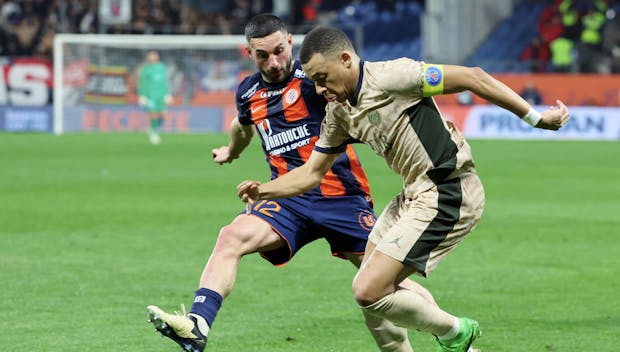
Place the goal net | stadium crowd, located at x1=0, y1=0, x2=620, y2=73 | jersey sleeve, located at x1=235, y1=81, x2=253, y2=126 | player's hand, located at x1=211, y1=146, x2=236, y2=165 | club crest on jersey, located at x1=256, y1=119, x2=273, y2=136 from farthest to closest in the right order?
stadium crowd, located at x1=0, y1=0, x2=620, y2=73
the goal net
player's hand, located at x1=211, y1=146, x2=236, y2=165
jersey sleeve, located at x1=235, y1=81, x2=253, y2=126
club crest on jersey, located at x1=256, y1=119, x2=273, y2=136

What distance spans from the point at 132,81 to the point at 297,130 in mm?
28045

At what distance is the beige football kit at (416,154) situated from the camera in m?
5.91

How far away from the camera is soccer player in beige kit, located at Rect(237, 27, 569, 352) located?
5828 millimetres

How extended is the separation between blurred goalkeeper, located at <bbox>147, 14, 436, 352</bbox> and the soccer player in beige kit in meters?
0.55

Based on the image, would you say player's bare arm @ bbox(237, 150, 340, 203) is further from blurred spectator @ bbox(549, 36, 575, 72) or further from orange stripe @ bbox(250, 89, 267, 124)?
blurred spectator @ bbox(549, 36, 575, 72)

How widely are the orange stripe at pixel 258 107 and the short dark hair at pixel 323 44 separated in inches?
56.1

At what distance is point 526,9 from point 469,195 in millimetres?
34810

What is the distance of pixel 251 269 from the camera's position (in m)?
10.8

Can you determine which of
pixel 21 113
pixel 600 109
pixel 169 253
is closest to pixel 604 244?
pixel 169 253

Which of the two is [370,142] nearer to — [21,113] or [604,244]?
[604,244]

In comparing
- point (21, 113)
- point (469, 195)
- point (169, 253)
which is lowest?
point (21, 113)

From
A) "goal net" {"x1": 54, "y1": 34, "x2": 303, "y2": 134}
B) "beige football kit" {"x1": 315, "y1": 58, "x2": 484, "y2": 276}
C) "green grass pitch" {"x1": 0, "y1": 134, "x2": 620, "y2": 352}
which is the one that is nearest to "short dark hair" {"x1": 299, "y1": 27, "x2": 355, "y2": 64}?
"beige football kit" {"x1": 315, "y1": 58, "x2": 484, "y2": 276}

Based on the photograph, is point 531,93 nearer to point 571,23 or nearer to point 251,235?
point 571,23

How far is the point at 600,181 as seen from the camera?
19.6 metres
